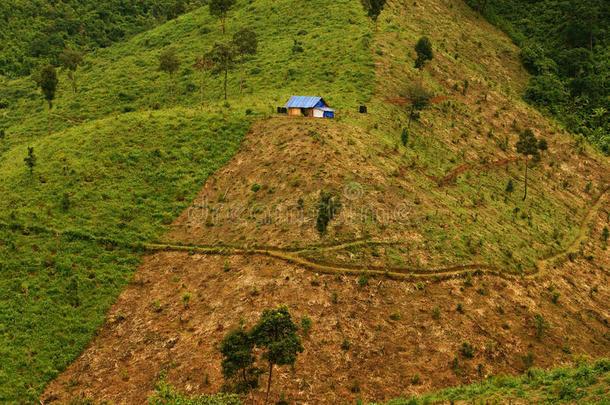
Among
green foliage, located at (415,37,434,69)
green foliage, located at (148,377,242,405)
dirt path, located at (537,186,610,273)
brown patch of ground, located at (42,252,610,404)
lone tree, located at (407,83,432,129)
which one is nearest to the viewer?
green foliage, located at (148,377,242,405)

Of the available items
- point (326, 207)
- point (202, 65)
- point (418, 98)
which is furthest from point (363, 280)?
point (202, 65)

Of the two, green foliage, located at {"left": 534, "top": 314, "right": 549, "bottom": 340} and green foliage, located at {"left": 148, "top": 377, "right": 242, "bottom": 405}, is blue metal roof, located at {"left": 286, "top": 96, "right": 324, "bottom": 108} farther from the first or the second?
green foliage, located at {"left": 148, "top": 377, "right": 242, "bottom": 405}

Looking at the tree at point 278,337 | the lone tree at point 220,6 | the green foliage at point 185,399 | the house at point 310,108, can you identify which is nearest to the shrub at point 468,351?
the tree at point 278,337

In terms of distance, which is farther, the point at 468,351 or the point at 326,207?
the point at 326,207

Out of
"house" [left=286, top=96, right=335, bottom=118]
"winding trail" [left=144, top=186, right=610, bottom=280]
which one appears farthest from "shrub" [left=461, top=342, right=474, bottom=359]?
"house" [left=286, top=96, right=335, bottom=118]

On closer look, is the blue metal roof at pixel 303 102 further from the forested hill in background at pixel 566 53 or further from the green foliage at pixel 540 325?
the forested hill in background at pixel 566 53

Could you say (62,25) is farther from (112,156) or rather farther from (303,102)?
(303,102)
